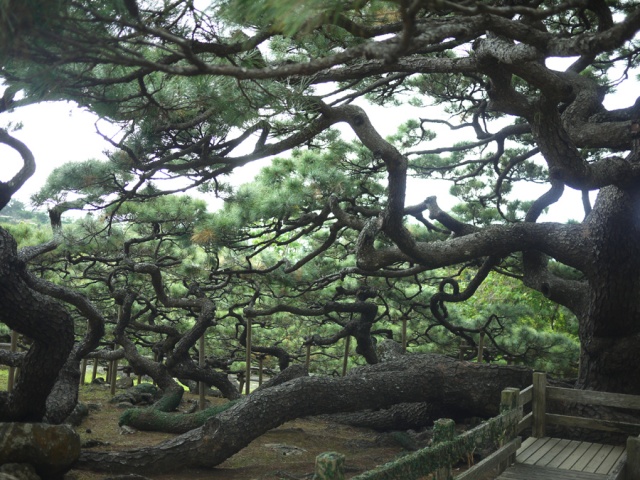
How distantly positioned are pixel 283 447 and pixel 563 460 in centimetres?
299

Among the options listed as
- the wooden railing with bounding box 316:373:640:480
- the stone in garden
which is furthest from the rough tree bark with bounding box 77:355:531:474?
the wooden railing with bounding box 316:373:640:480

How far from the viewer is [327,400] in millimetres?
6773

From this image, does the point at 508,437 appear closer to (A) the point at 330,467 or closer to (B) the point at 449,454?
(B) the point at 449,454

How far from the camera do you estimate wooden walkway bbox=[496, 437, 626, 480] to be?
5070mm

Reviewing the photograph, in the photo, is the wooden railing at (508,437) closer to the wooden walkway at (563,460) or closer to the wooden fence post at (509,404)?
the wooden fence post at (509,404)

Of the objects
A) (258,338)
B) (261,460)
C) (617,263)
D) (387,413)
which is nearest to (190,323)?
(258,338)

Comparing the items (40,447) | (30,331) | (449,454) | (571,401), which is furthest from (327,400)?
(449,454)

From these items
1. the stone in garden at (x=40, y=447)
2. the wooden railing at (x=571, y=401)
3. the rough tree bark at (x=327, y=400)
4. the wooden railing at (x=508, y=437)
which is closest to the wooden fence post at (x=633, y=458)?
the wooden railing at (x=508, y=437)

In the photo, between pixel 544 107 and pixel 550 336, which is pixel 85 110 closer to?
pixel 544 107

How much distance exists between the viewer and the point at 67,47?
2977 millimetres

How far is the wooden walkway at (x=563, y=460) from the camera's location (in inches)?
200

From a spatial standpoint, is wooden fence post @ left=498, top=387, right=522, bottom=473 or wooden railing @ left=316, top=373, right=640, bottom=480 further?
wooden fence post @ left=498, top=387, right=522, bottom=473

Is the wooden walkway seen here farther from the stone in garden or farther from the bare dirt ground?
the stone in garden

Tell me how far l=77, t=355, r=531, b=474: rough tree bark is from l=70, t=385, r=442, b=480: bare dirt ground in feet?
0.55
